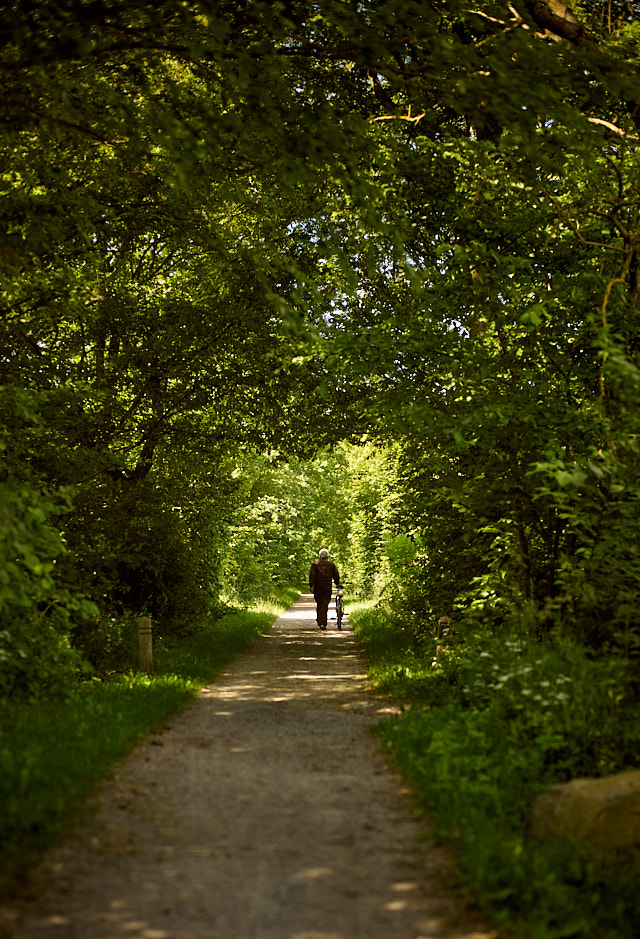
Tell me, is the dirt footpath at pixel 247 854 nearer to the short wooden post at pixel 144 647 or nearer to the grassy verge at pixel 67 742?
the grassy verge at pixel 67 742

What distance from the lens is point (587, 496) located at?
8305mm

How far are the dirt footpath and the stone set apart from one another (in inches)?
32.3

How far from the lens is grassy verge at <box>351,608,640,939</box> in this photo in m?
4.27

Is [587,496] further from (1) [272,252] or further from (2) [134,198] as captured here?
(2) [134,198]

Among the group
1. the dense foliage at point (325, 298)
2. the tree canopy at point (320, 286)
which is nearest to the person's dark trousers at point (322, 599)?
the dense foliage at point (325, 298)

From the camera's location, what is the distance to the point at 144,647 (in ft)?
38.4

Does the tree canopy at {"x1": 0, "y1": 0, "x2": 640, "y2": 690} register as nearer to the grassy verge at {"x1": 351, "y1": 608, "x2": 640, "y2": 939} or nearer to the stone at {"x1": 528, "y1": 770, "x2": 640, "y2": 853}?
the grassy verge at {"x1": 351, "y1": 608, "x2": 640, "y2": 939}

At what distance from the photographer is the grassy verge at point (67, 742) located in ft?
16.0

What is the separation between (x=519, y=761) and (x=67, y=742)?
3674 millimetres

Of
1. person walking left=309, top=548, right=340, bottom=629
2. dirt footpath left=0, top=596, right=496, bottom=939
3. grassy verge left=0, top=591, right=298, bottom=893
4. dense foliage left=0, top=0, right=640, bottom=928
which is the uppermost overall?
dense foliage left=0, top=0, right=640, bottom=928

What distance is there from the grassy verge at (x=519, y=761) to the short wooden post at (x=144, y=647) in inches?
153

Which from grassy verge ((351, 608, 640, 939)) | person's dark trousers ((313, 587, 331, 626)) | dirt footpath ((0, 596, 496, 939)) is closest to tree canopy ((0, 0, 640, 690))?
grassy verge ((351, 608, 640, 939))

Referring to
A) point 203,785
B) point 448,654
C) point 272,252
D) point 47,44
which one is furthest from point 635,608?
point 272,252

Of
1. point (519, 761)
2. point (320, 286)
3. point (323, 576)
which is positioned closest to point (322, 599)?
point (323, 576)
